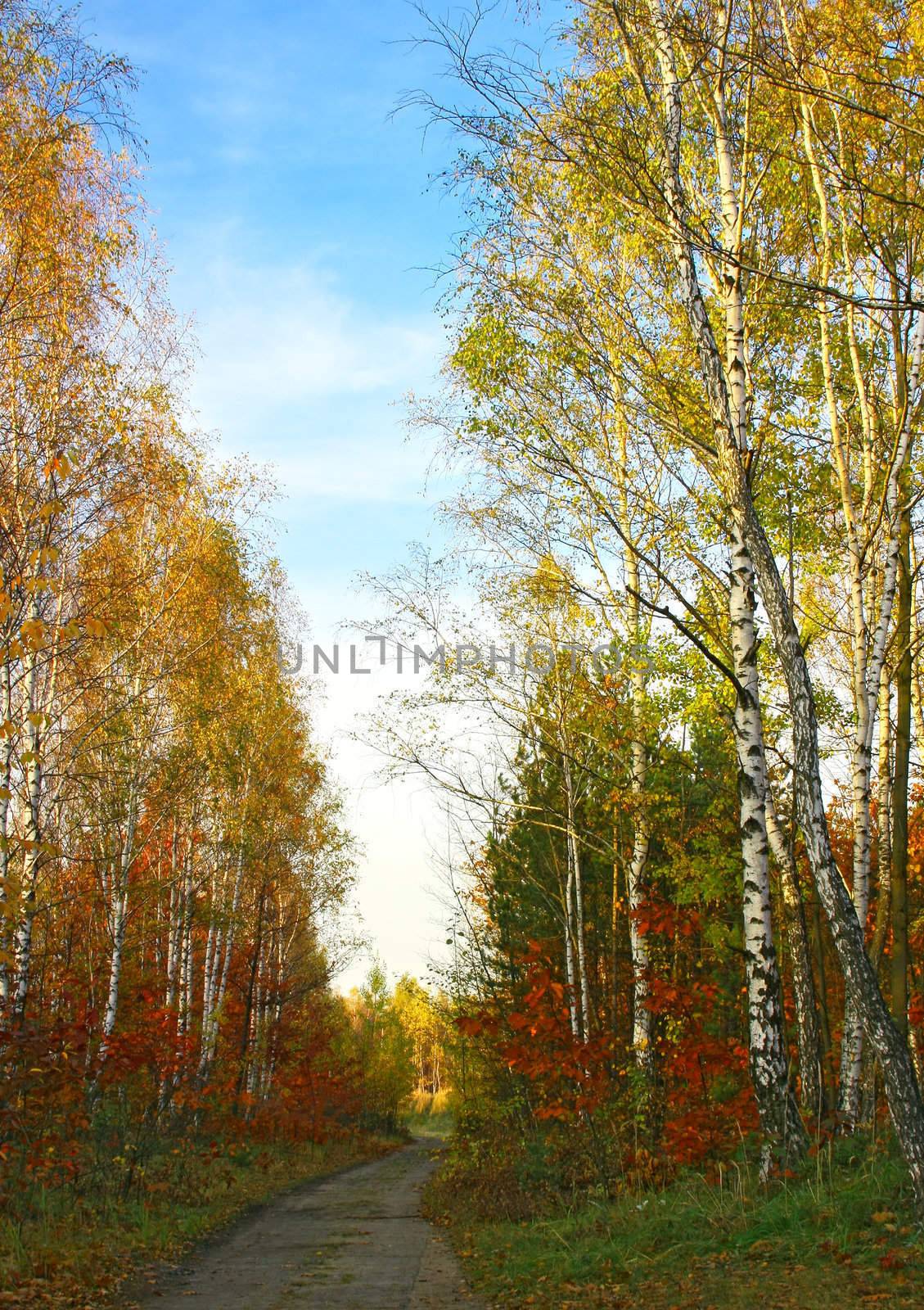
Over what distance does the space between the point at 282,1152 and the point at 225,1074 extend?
297cm

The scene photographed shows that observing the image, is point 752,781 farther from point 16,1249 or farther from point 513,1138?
point 513,1138

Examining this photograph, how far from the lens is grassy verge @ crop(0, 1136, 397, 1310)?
23.6 ft

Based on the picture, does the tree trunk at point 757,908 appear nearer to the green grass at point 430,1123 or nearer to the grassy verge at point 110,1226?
the grassy verge at point 110,1226

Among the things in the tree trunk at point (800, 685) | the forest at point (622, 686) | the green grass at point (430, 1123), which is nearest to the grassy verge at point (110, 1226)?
the forest at point (622, 686)

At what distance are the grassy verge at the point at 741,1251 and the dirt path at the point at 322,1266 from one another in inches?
23.9

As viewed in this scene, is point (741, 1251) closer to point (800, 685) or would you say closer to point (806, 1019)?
point (806, 1019)

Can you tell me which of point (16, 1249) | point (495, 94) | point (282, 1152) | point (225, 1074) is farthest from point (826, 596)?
point (282, 1152)

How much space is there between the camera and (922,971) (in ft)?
61.8

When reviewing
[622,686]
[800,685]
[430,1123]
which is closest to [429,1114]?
[430,1123]

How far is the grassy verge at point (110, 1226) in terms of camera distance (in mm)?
7195

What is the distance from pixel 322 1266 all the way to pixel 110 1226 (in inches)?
95.9

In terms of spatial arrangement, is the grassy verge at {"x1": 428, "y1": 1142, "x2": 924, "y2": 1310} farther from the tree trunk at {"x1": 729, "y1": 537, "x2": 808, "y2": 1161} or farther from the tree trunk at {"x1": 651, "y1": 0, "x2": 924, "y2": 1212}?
the tree trunk at {"x1": 651, "y1": 0, "x2": 924, "y2": 1212}

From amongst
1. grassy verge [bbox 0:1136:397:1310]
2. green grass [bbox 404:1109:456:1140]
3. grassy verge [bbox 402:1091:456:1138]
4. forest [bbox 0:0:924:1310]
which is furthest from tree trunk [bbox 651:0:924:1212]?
green grass [bbox 404:1109:456:1140]

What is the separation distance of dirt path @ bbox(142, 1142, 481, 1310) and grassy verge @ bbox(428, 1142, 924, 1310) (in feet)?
1.99
